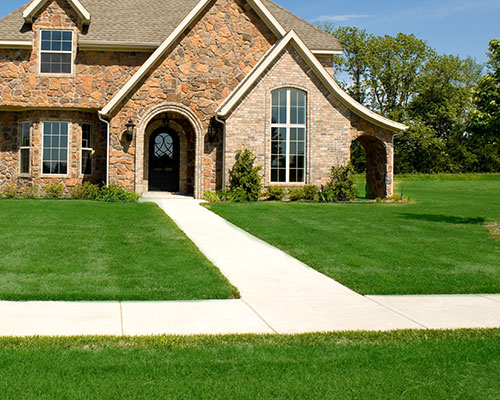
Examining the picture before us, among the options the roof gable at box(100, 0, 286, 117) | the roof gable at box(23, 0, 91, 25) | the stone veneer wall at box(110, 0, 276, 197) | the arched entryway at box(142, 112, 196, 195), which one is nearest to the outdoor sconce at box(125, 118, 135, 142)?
the stone veneer wall at box(110, 0, 276, 197)

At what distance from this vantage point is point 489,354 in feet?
15.1

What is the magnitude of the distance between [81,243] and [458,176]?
3928 cm

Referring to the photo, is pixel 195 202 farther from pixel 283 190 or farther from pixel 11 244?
pixel 11 244

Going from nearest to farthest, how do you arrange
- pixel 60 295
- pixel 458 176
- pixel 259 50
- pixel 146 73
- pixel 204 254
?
pixel 60 295 → pixel 204 254 → pixel 146 73 → pixel 259 50 → pixel 458 176

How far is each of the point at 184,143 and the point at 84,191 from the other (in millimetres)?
4276

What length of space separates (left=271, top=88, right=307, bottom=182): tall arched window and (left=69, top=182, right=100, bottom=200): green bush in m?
6.66

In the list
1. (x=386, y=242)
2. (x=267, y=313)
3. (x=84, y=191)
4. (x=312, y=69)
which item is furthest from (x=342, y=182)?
(x=267, y=313)

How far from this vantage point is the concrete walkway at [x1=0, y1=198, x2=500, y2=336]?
5.20 metres

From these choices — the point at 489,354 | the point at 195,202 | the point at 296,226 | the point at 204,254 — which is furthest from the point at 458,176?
the point at 489,354

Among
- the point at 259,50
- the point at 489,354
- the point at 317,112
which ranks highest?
the point at 259,50

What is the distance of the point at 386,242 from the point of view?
431 inches

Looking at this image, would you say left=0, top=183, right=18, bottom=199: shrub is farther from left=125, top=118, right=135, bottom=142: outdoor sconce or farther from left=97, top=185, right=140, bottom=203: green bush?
left=125, top=118, right=135, bottom=142: outdoor sconce

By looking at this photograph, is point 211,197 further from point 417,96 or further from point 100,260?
point 417,96

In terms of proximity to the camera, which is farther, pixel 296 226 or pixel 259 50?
pixel 259 50
